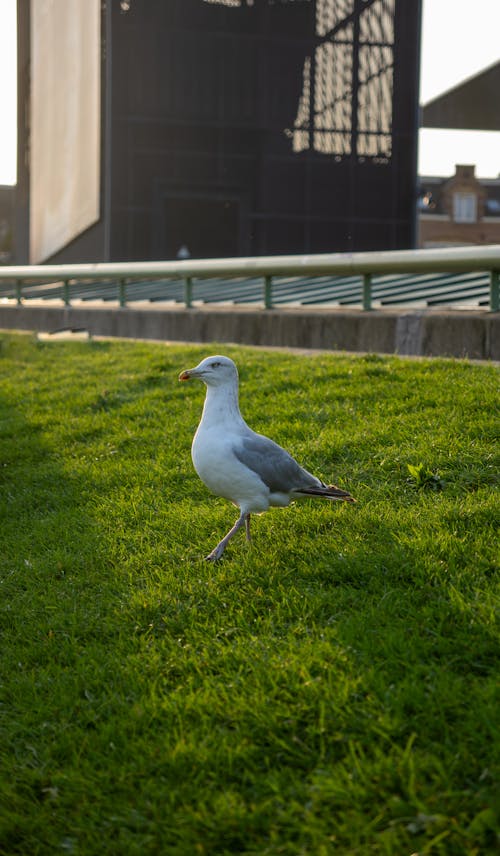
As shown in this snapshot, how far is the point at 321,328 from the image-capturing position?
10.8m

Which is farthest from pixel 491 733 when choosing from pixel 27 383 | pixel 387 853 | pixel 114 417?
pixel 27 383

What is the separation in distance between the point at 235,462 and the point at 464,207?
182ft

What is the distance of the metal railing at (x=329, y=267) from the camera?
9070 millimetres

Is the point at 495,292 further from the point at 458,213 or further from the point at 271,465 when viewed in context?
the point at 458,213

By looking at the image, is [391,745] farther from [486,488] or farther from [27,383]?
[27,383]

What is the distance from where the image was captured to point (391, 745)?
3.14m

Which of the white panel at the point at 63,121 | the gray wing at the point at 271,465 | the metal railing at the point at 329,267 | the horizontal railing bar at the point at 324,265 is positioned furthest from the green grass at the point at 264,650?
the white panel at the point at 63,121

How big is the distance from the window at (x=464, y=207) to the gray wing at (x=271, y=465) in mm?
54587

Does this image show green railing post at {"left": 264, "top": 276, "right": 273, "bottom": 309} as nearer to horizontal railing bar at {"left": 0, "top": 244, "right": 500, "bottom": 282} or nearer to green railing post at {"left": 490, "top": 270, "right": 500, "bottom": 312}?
horizontal railing bar at {"left": 0, "top": 244, "right": 500, "bottom": 282}

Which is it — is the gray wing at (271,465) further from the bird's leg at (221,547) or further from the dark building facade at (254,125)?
the dark building facade at (254,125)

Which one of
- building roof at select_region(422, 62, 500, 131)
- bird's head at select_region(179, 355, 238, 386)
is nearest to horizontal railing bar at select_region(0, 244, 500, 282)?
bird's head at select_region(179, 355, 238, 386)

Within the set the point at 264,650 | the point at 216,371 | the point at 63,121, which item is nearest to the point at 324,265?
the point at 216,371

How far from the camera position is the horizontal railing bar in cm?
922

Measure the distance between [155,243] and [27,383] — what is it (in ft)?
68.0
